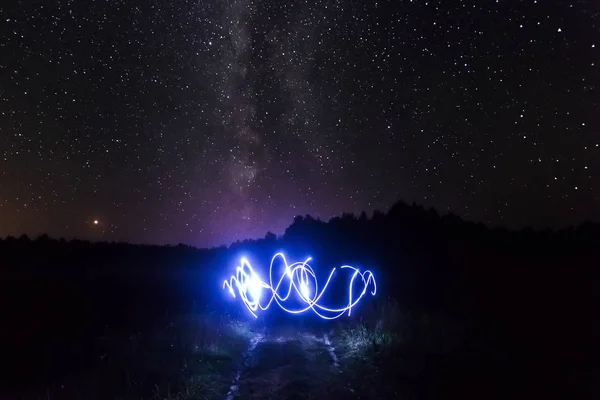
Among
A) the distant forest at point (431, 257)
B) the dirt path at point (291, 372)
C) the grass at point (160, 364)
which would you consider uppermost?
the distant forest at point (431, 257)

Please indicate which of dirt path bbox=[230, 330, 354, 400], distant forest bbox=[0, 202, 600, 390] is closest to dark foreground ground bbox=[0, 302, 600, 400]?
dirt path bbox=[230, 330, 354, 400]

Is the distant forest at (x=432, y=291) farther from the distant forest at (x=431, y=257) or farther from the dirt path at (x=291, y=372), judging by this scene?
the dirt path at (x=291, y=372)

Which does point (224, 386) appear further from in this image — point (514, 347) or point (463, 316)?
point (463, 316)

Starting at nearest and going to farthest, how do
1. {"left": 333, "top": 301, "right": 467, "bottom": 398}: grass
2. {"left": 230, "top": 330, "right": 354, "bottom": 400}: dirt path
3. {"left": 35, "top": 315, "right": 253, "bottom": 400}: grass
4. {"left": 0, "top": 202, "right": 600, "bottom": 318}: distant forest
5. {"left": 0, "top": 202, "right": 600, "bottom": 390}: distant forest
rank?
1. {"left": 35, "top": 315, "right": 253, "bottom": 400}: grass
2. {"left": 230, "top": 330, "right": 354, "bottom": 400}: dirt path
3. {"left": 333, "top": 301, "right": 467, "bottom": 398}: grass
4. {"left": 0, "top": 202, "right": 600, "bottom": 390}: distant forest
5. {"left": 0, "top": 202, "right": 600, "bottom": 318}: distant forest

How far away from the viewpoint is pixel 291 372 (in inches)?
422

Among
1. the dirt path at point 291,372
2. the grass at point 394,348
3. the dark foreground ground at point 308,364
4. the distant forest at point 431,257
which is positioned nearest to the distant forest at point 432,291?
the distant forest at point 431,257

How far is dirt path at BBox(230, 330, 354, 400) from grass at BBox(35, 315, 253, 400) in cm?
51

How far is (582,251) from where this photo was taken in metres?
34.6

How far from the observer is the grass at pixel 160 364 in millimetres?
8906

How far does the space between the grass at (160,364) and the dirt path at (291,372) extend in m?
0.51

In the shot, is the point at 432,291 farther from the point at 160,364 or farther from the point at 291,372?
the point at 160,364

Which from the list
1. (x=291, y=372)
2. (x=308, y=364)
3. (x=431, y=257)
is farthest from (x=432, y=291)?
(x=431, y=257)

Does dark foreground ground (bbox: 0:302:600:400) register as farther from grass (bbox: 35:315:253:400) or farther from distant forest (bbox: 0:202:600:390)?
distant forest (bbox: 0:202:600:390)

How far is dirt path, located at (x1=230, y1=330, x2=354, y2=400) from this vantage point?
9.09 meters
